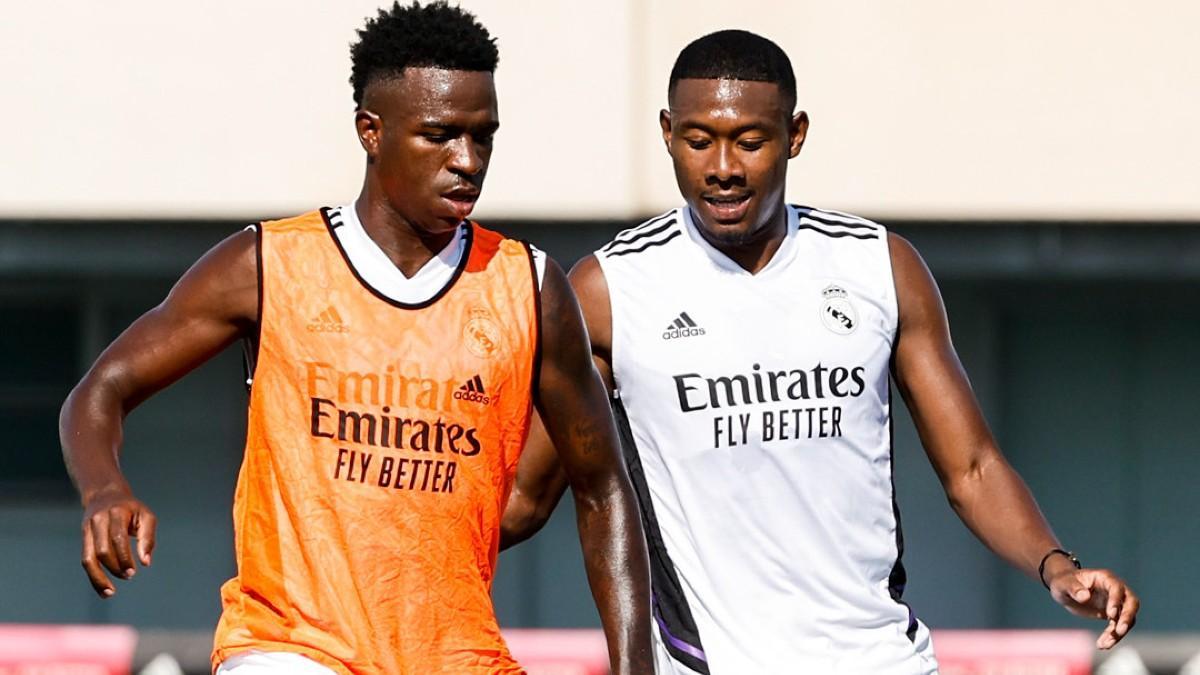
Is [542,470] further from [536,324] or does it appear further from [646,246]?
[536,324]

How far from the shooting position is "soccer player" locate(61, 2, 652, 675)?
14.5 ft

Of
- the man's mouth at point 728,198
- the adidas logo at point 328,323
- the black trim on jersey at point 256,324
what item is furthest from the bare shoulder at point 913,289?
the black trim on jersey at point 256,324

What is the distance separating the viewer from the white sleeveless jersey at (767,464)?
517 centimetres

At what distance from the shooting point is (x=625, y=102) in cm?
1117

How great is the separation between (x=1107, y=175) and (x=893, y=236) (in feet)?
20.3

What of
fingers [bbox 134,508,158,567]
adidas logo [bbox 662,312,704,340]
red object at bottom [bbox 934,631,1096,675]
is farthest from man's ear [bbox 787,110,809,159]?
red object at bottom [bbox 934,631,1096,675]

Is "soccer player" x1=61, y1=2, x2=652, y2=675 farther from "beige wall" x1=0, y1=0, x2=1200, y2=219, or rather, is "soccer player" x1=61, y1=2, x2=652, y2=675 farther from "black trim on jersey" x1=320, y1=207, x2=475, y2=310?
"beige wall" x1=0, y1=0, x2=1200, y2=219

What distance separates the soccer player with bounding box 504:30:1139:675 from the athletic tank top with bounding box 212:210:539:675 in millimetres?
697

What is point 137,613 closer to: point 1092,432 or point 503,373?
point 1092,432

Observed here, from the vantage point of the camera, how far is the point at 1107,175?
11.4 meters

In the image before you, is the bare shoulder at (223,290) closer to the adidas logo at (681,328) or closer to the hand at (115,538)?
the hand at (115,538)

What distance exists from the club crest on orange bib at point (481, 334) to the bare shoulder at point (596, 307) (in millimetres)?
731

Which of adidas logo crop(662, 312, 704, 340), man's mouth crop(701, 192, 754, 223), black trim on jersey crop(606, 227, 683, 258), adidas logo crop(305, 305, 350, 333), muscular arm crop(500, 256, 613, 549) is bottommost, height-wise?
muscular arm crop(500, 256, 613, 549)

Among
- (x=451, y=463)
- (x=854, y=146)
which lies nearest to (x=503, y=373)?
(x=451, y=463)
